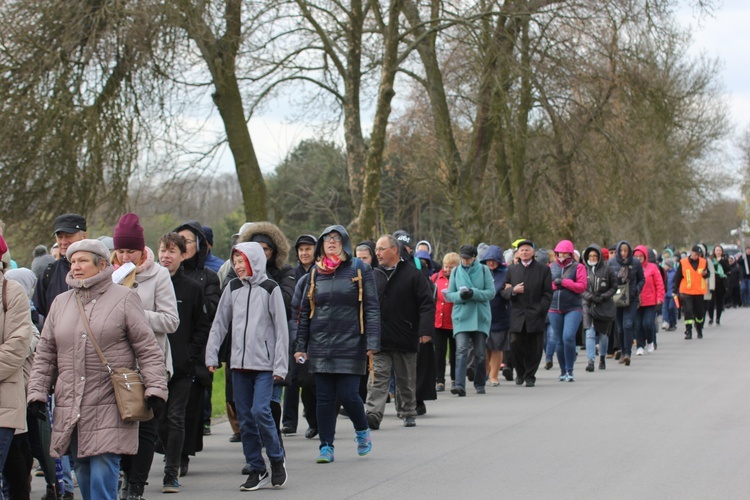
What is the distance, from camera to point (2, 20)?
1463cm

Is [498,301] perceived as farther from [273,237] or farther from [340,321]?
[273,237]

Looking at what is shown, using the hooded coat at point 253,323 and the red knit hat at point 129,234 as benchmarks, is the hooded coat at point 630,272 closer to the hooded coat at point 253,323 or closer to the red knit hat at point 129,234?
the hooded coat at point 253,323

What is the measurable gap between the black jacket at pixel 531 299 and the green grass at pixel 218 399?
4.14m

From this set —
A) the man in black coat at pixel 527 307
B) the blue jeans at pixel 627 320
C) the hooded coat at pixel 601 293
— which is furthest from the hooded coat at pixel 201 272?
the blue jeans at pixel 627 320

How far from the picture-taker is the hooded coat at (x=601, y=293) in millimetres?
16516

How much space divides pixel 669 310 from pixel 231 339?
847 inches

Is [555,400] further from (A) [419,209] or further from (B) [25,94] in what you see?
(A) [419,209]

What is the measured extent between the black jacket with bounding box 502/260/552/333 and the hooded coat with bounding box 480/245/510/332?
132mm

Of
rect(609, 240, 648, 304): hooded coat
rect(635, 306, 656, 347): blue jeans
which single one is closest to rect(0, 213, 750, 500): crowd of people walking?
rect(609, 240, 648, 304): hooded coat

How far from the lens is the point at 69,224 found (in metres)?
7.67

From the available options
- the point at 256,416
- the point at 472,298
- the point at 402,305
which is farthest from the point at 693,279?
the point at 256,416

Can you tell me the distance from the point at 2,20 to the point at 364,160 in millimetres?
8149

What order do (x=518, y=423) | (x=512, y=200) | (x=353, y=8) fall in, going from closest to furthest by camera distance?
(x=518, y=423), (x=353, y=8), (x=512, y=200)

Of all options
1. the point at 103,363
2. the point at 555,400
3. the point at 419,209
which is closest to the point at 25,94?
the point at 555,400
